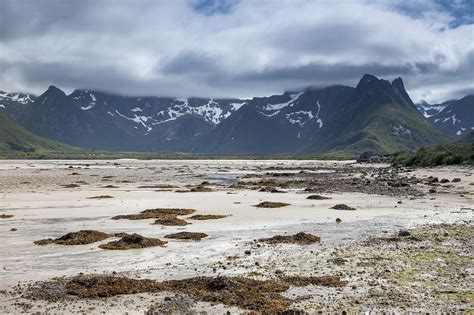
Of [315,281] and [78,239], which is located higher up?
[78,239]

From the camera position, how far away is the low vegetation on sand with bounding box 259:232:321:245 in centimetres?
2008

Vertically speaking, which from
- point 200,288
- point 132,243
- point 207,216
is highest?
point 132,243

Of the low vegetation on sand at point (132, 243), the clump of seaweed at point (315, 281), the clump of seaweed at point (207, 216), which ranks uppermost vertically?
the low vegetation on sand at point (132, 243)

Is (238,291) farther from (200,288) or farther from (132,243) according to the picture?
(132,243)

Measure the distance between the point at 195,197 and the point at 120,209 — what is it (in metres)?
11.1

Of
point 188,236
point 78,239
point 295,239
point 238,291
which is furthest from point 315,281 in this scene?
point 78,239

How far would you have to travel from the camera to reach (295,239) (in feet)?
66.8

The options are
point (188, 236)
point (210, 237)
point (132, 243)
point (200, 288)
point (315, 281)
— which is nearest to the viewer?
point (200, 288)

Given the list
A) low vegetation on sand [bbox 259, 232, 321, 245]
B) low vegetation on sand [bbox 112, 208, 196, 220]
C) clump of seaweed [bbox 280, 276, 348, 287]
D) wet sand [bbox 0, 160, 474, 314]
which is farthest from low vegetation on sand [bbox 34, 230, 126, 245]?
clump of seaweed [bbox 280, 276, 348, 287]

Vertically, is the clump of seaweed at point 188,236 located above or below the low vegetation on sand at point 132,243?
below

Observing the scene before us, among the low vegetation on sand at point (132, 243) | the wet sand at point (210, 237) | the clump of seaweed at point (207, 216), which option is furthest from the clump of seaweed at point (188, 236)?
the clump of seaweed at point (207, 216)

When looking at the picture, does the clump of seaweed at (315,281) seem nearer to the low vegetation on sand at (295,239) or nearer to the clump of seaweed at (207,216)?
the low vegetation on sand at (295,239)

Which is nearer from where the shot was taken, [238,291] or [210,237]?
[238,291]

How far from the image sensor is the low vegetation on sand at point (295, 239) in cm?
2008
